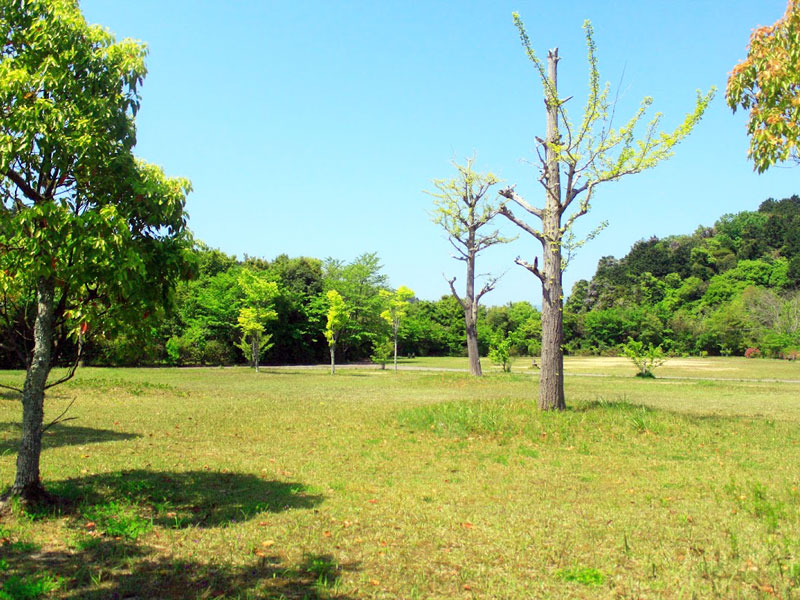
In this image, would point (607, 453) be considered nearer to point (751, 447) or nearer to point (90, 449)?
point (751, 447)

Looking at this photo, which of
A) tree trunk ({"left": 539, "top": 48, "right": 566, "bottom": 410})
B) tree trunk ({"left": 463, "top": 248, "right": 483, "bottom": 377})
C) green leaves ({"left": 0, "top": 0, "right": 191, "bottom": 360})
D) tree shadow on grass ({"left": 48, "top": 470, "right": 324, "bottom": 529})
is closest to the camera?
green leaves ({"left": 0, "top": 0, "right": 191, "bottom": 360})

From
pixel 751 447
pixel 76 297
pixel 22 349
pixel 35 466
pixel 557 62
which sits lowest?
pixel 751 447

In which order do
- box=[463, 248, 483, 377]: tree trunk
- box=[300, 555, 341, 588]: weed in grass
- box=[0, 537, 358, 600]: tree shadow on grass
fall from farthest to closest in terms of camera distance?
box=[463, 248, 483, 377]: tree trunk
box=[300, 555, 341, 588]: weed in grass
box=[0, 537, 358, 600]: tree shadow on grass

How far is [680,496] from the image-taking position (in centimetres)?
707

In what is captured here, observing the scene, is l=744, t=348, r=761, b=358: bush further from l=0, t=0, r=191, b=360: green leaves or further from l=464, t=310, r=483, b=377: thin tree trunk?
l=0, t=0, r=191, b=360: green leaves

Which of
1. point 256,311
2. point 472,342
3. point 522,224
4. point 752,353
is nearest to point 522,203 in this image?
point 522,224

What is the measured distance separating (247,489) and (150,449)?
3.51 m

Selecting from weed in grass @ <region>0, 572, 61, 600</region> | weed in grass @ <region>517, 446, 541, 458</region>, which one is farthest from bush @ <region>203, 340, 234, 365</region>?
weed in grass @ <region>0, 572, 61, 600</region>

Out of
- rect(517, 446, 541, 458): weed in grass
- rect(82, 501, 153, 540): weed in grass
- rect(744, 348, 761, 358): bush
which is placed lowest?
rect(517, 446, 541, 458): weed in grass

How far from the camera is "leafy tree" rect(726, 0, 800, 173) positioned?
5.52m

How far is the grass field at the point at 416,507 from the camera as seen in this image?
4.48 metres

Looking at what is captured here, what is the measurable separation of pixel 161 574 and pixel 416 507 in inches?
114

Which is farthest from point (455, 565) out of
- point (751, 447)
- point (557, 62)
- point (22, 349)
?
point (557, 62)

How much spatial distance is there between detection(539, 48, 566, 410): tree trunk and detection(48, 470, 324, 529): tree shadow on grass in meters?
7.69
